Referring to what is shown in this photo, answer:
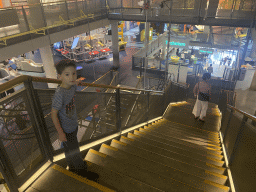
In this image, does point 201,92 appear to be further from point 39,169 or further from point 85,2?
point 85,2

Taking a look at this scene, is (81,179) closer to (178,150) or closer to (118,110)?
(118,110)

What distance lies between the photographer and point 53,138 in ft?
6.82

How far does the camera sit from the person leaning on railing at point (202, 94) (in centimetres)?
484

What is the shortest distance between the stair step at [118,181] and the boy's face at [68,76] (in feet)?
3.30

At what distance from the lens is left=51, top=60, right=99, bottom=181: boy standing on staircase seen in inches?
64.2

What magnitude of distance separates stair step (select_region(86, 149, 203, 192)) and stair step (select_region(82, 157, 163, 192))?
0.48 feet

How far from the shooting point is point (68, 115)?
5.81ft

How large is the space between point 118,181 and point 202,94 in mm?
3813

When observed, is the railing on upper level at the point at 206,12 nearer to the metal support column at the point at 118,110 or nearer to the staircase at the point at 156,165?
the metal support column at the point at 118,110

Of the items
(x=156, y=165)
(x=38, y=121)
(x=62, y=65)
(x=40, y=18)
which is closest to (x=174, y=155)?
(x=156, y=165)

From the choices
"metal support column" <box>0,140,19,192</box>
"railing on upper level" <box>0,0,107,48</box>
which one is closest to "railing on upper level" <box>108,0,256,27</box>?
"railing on upper level" <box>0,0,107,48</box>

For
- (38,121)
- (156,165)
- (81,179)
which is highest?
(38,121)

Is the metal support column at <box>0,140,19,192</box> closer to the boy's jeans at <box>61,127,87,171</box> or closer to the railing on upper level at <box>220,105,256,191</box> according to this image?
the boy's jeans at <box>61,127,87,171</box>

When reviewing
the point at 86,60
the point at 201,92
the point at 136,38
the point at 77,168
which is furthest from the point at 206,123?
the point at 136,38
